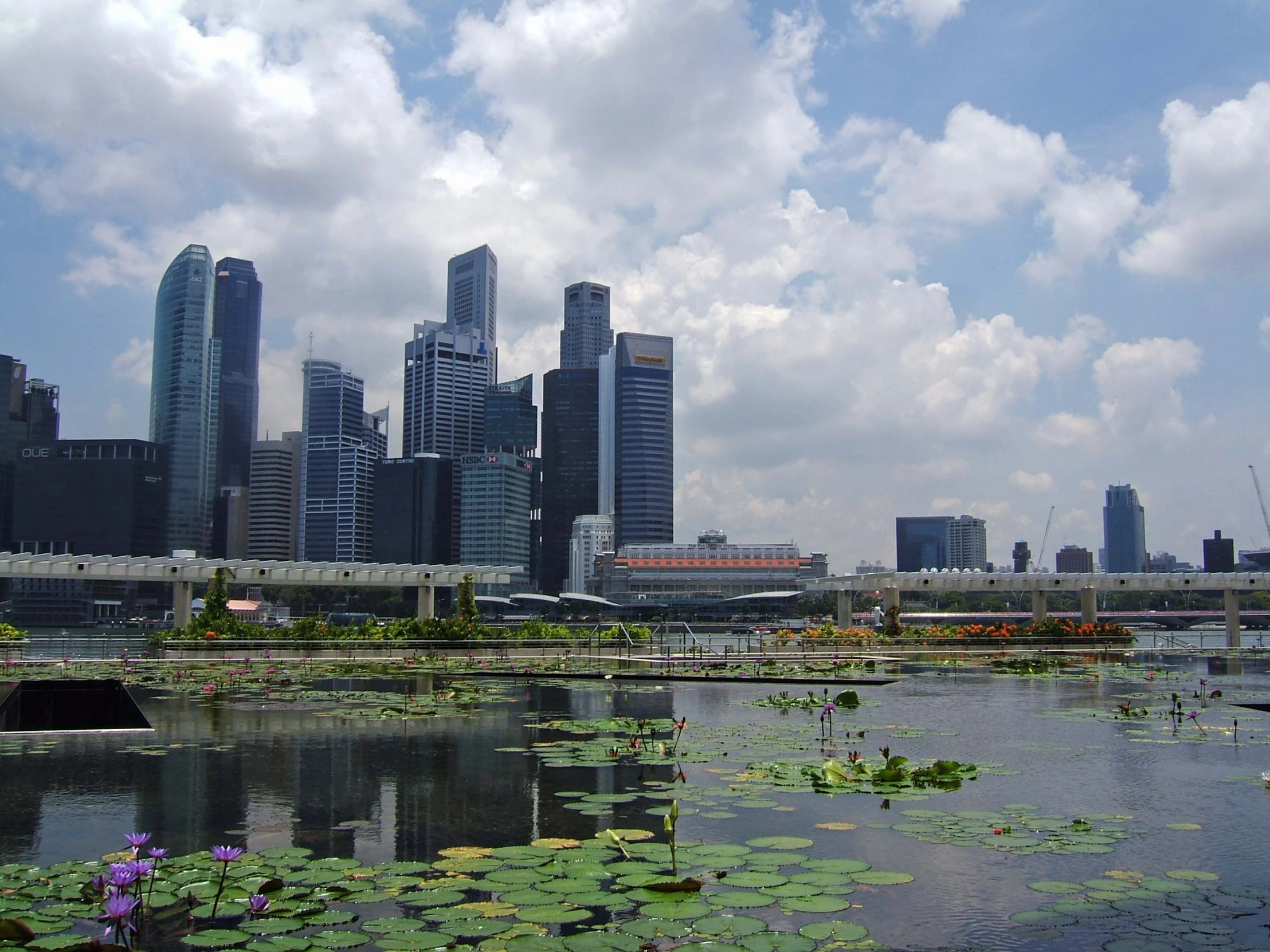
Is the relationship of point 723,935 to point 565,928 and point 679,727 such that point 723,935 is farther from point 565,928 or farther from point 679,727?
point 679,727

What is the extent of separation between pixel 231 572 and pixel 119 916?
5550 cm

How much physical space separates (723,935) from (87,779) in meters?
11.9

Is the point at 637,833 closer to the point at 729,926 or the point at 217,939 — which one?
the point at 729,926

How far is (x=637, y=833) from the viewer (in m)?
11.7

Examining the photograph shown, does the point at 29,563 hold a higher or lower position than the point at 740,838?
higher

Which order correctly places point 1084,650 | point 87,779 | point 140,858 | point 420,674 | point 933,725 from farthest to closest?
1. point 1084,650
2. point 420,674
3. point 933,725
4. point 87,779
5. point 140,858

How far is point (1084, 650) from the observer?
59625 mm

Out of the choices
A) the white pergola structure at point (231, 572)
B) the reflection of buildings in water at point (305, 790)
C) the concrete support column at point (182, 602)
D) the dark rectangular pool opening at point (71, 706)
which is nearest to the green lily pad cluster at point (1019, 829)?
the reflection of buildings in water at point (305, 790)

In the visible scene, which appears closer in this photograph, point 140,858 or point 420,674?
point 140,858

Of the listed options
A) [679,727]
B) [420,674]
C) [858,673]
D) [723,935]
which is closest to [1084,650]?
[858,673]

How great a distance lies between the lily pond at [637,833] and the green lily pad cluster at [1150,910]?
1.5 inches

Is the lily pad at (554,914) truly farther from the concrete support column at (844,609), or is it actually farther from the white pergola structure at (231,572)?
the concrete support column at (844,609)

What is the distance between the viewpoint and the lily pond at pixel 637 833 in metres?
8.39

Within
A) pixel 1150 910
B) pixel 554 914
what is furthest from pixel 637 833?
pixel 1150 910
